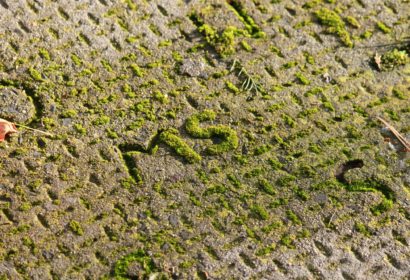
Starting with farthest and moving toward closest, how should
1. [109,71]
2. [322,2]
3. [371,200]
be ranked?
[322,2] < [109,71] < [371,200]

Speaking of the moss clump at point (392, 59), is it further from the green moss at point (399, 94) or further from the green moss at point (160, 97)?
the green moss at point (160, 97)

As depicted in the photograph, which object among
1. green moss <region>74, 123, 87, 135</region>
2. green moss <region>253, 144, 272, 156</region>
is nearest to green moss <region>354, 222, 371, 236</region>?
green moss <region>253, 144, 272, 156</region>

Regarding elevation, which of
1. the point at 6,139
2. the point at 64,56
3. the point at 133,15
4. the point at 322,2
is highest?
the point at 322,2

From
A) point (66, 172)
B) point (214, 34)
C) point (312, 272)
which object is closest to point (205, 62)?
point (214, 34)

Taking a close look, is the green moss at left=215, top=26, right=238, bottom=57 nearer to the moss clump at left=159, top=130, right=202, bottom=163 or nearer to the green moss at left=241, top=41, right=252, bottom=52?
the green moss at left=241, top=41, right=252, bottom=52

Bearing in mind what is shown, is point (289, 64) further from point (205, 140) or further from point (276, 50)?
point (205, 140)

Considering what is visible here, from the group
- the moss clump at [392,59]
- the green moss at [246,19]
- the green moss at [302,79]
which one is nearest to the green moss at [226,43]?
the green moss at [246,19]

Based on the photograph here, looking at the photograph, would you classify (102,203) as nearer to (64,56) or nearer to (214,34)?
(64,56)
